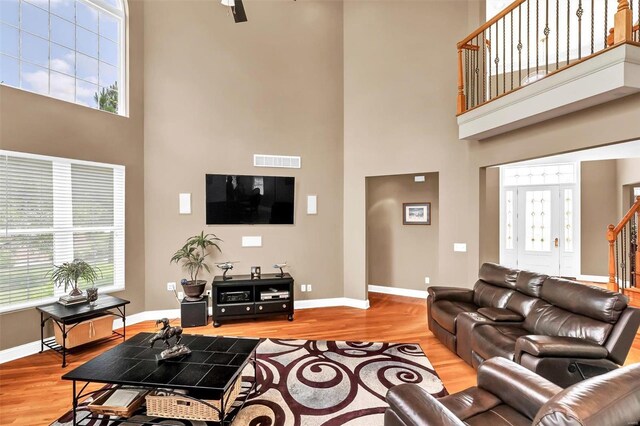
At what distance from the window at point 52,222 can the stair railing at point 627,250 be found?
7945 mm

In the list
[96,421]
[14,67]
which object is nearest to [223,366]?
[96,421]

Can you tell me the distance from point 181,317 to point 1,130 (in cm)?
307

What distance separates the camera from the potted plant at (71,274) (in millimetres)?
3729

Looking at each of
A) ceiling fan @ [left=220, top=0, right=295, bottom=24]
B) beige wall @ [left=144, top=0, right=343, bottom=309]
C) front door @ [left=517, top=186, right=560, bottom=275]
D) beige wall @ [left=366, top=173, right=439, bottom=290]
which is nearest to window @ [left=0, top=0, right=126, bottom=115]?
beige wall @ [left=144, top=0, right=343, bottom=309]

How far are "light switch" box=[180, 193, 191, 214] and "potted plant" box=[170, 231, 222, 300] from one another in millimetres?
429

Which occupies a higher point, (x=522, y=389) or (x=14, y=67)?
(x=14, y=67)

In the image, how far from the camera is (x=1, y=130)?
342 centimetres

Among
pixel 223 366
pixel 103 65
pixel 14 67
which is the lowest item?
Result: pixel 223 366

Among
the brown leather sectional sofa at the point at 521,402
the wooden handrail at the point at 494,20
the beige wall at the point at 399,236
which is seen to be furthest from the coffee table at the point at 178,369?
the wooden handrail at the point at 494,20

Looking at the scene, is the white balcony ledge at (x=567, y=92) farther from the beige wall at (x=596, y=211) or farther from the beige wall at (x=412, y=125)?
the beige wall at (x=596, y=211)

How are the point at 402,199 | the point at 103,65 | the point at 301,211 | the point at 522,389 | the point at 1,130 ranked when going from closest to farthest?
the point at 522,389 < the point at 1,130 < the point at 103,65 < the point at 301,211 < the point at 402,199

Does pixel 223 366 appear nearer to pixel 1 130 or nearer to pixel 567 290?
pixel 567 290

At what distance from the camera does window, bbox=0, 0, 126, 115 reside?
362 centimetres

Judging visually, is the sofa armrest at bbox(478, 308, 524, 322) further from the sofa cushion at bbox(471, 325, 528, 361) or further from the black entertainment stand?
the black entertainment stand
